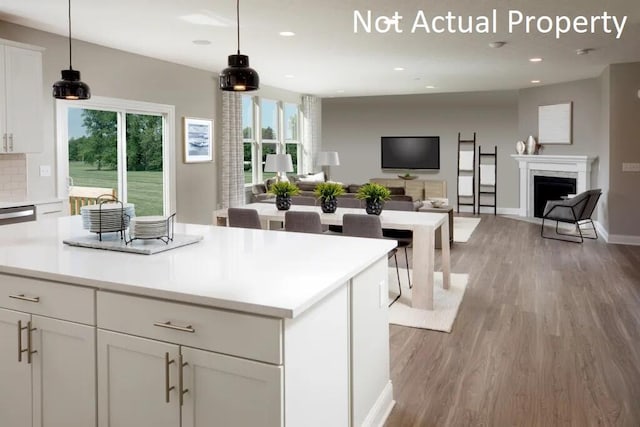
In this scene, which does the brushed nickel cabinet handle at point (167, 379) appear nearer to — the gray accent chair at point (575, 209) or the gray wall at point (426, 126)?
the gray accent chair at point (575, 209)

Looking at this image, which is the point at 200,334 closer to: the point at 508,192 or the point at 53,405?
the point at 53,405

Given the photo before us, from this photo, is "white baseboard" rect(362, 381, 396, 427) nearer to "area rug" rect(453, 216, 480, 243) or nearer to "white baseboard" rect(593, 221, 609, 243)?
"area rug" rect(453, 216, 480, 243)

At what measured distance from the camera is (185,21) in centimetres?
514

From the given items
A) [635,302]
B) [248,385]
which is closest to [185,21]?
[248,385]

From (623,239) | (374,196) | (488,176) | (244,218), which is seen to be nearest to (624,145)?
(623,239)

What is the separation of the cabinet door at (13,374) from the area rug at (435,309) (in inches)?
105

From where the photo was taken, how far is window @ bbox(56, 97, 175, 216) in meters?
6.09

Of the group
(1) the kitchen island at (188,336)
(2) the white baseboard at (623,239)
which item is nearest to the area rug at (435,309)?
(1) the kitchen island at (188,336)

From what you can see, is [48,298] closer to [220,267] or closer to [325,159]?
[220,267]

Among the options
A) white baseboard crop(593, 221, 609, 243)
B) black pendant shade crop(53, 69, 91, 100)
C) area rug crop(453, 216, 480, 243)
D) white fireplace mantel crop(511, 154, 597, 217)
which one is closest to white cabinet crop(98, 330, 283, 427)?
black pendant shade crop(53, 69, 91, 100)

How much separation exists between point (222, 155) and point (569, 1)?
18.3 ft

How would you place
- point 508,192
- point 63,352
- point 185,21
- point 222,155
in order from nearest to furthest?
point 63,352 → point 185,21 → point 222,155 → point 508,192

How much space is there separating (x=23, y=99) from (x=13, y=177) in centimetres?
82

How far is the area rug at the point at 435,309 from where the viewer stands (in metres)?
4.14
